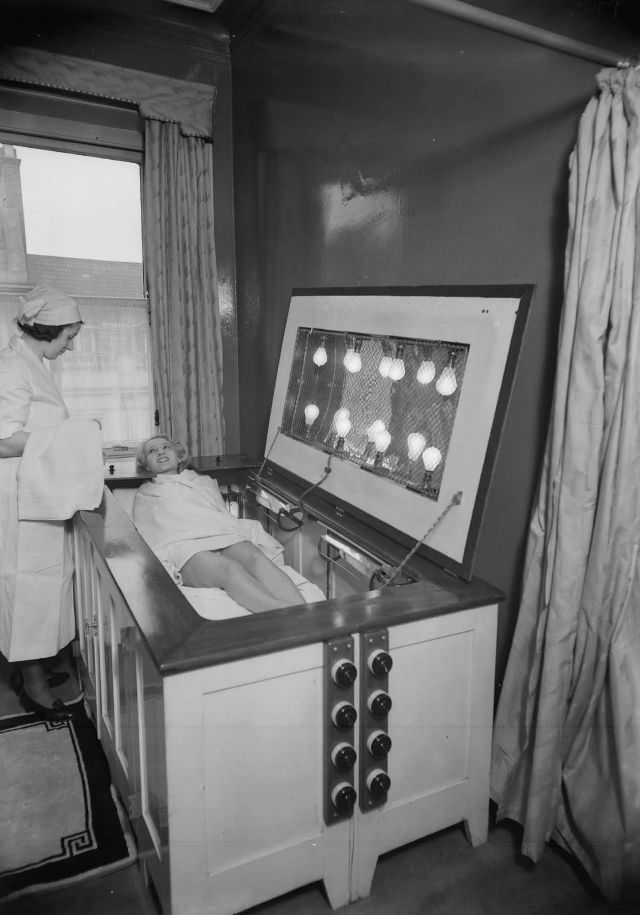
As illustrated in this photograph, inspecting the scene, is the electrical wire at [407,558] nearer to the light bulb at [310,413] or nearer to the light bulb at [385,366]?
the light bulb at [385,366]

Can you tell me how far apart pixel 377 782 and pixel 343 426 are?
116 centimetres

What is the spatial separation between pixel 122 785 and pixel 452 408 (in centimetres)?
140

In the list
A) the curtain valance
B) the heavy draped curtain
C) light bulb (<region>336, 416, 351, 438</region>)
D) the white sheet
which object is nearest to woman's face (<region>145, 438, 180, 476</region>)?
the white sheet

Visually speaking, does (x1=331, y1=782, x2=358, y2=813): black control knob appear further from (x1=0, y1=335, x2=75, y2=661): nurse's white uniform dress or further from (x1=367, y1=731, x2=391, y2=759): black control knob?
(x1=0, y1=335, x2=75, y2=661): nurse's white uniform dress

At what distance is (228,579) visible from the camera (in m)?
2.13

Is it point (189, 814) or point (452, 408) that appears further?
point (452, 408)

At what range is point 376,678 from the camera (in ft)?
5.02

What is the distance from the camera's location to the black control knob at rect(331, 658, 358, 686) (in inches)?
57.7

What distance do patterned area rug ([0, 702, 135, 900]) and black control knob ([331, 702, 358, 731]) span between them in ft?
2.59

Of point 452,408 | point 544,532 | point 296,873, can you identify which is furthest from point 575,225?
point 296,873

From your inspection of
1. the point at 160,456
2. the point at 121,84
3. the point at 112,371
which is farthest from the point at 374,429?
the point at 121,84

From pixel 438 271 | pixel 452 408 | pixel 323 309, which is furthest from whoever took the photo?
pixel 323 309

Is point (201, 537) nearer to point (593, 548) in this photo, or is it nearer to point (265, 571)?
point (265, 571)

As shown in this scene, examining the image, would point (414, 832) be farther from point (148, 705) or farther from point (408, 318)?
point (408, 318)
